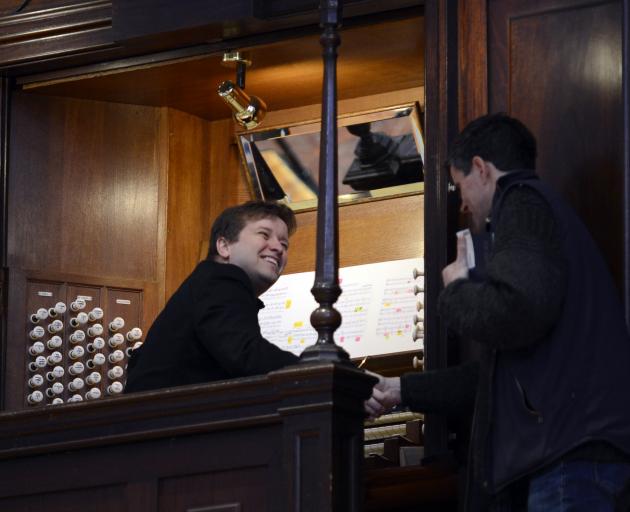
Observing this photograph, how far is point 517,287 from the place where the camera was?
3963mm

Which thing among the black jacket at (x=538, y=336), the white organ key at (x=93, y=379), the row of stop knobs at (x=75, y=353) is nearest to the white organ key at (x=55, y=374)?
the row of stop knobs at (x=75, y=353)

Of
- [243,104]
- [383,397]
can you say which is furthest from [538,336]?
[243,104]

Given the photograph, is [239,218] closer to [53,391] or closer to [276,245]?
[276,245]

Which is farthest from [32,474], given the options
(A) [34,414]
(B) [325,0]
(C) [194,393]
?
(B) [325,0]

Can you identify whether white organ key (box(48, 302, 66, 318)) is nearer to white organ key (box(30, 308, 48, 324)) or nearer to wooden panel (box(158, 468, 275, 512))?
white organ key (box(30, 308, 48, 324))

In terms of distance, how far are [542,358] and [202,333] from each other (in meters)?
Answer: 1.24

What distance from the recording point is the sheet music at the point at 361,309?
623 centimetres

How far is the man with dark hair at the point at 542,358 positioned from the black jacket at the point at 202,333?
85 cm

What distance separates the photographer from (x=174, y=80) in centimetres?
625

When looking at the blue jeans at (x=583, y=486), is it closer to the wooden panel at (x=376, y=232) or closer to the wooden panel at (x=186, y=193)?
the wooden panel at (x=376, y=232)

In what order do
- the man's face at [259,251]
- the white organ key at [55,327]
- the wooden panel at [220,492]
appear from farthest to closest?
the white organ key at [55,327]
the man's face at [259,251]
the wooden panel at [220,492]

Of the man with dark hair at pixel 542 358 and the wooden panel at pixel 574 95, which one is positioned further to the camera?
the wooden panel at pixel 574 95

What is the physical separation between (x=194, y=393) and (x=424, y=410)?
796mm

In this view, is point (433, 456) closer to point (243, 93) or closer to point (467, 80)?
point (467, 80)
